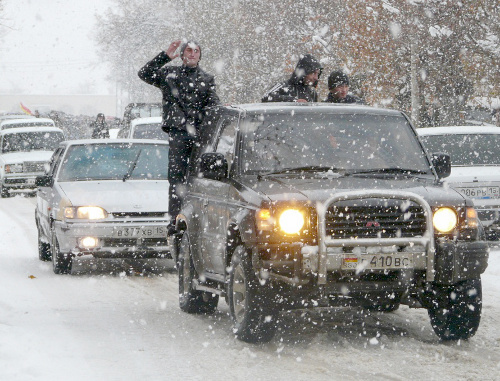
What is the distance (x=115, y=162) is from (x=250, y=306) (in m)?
6.11

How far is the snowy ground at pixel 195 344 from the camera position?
6.54 meters

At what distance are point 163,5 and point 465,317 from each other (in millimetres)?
53175

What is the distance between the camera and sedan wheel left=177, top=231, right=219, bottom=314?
9.12m

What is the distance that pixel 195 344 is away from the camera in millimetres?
7641

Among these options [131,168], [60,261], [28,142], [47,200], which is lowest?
[28,142]

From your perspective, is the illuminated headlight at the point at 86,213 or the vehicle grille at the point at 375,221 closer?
the vehicle grille at the point at 375,221

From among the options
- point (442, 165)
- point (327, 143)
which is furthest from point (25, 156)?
point (442, 165)

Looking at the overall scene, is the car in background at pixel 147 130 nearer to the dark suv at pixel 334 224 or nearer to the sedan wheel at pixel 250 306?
the dark suv at pixel 334 224

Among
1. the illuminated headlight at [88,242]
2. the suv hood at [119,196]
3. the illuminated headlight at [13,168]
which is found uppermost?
the suv hood at [119,196]

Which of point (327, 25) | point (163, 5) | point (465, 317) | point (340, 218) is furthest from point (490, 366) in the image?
point (163, 5)

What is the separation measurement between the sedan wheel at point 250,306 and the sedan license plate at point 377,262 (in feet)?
2.06

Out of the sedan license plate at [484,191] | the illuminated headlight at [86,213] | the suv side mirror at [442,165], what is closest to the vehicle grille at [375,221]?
the suv side mirror at [442,165]

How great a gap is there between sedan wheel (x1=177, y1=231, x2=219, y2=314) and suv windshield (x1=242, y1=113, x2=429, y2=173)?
4.77ft

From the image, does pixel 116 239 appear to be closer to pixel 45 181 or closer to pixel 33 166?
pixel 45 181
